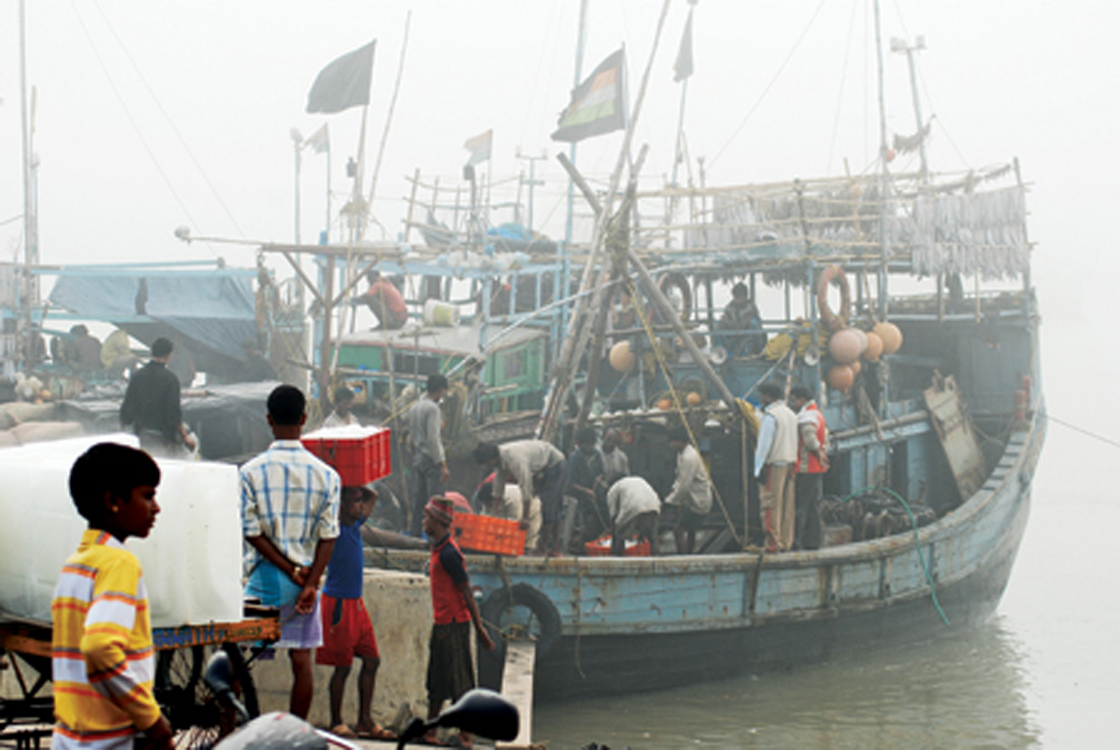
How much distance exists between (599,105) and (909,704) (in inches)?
290

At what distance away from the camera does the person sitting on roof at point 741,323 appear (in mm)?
12562

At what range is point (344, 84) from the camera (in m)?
12.3

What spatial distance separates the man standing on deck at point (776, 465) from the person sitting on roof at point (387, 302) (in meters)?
5.54

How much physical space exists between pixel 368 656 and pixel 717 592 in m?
5.17

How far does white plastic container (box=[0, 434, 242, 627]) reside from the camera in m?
3.02

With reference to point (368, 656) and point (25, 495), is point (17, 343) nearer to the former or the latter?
point (368, 656)

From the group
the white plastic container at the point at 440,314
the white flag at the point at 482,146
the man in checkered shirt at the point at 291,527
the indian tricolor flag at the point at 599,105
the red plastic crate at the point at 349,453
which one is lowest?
the man in checkered shirt at the point at 291,527

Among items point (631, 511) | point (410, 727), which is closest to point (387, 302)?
point (631, 511)

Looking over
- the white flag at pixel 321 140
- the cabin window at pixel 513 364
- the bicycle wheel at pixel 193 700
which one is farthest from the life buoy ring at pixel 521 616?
the white flag at pixel 321 140

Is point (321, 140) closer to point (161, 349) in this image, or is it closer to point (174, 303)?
point (174, 303)

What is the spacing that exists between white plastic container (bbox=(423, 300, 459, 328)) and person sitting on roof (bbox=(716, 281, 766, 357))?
3.58 m

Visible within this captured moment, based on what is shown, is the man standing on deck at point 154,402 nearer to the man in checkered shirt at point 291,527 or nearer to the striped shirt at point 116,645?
the man in checkered shirt at point 291,527

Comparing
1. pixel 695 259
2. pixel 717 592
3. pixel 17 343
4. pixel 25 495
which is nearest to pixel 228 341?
pixel 17 343

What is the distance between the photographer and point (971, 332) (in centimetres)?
1536
